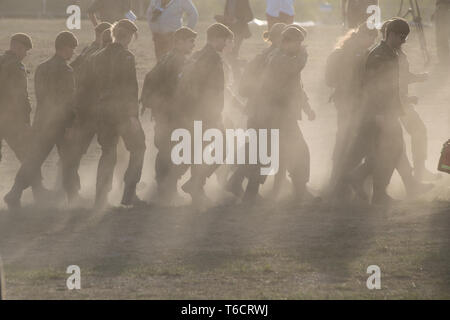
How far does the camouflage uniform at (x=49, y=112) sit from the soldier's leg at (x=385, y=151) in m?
3.50

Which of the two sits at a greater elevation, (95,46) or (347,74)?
(95,46)

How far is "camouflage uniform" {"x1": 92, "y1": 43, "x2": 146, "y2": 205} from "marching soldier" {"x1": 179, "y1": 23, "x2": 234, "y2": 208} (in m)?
0.68

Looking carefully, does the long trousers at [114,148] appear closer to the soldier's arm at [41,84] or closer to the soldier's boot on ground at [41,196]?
the soldier's arm at [41,84]

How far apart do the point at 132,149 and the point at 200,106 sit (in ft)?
2.97

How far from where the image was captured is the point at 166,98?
13.9m

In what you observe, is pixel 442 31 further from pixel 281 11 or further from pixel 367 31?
pixel 367 31

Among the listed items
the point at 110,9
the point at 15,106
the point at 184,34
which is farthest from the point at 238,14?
the point at 15,106

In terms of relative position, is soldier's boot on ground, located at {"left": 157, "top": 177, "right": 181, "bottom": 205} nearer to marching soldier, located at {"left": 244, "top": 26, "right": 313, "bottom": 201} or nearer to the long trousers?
the long trousers

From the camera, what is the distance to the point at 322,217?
12.9 meters

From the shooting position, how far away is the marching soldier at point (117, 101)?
12.9 metres

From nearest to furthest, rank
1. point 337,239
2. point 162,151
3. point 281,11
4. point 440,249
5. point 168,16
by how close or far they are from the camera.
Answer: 1. point 440,249
2. point 337,239
3. point 162,151
4. point 168,16
5. point 281,11

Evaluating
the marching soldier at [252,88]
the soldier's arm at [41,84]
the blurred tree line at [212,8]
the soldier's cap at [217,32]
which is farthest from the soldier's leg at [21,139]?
the blurred tree line at [212,8]

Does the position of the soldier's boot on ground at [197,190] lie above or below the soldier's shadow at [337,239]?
above

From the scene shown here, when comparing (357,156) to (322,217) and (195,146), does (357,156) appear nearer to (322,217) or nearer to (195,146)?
(322,217)
